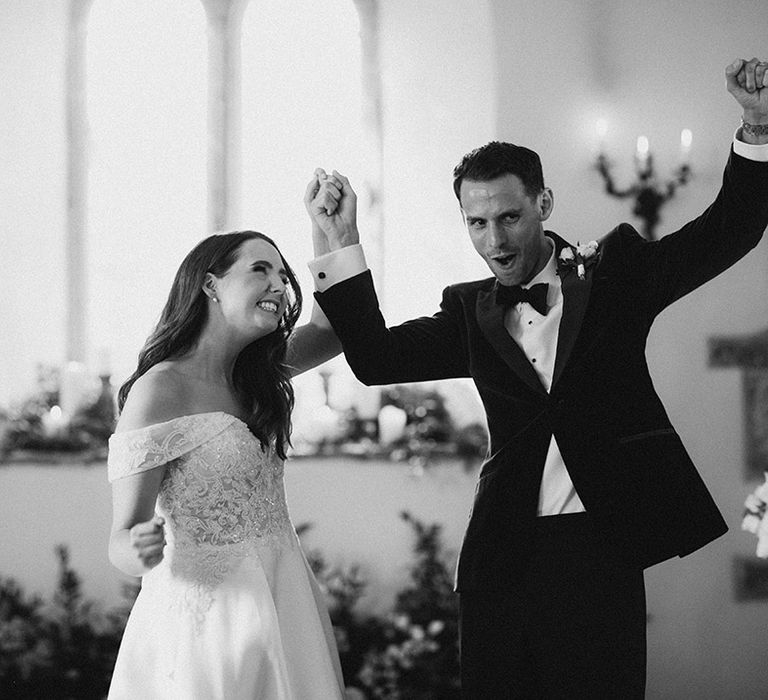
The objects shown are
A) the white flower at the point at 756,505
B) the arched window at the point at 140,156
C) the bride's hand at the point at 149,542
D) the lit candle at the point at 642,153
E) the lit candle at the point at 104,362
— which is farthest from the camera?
the arched window at the point at 140,156

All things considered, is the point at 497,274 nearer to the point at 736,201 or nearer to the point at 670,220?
the point at 736,201

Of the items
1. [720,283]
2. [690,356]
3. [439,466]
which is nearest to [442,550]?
[439,466]

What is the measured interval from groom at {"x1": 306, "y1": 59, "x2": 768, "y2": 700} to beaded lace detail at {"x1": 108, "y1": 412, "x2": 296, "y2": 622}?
36cm

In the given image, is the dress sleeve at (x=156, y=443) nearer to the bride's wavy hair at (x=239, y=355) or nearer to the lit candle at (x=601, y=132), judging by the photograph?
the bride's wavy hair at (x=239, y=355)

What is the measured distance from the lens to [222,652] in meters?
2.22

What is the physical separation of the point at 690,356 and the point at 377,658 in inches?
73.5

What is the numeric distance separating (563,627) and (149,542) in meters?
0.91

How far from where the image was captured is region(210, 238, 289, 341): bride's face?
2402 mm

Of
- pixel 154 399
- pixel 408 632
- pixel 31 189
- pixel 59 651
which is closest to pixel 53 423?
pixel 59 651

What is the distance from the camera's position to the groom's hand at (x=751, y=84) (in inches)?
84.7

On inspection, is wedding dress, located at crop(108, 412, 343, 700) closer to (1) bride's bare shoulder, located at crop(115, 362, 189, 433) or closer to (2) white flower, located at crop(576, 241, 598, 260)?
(1) bride's bare shoulder, located at crop(115, 362, 189, 433)

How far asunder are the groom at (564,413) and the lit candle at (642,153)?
7.58 feet

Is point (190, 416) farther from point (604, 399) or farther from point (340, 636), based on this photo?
point (340, 636)

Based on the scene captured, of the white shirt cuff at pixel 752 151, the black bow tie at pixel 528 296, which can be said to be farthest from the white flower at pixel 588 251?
the white shirt cuff at pixel 752 151
